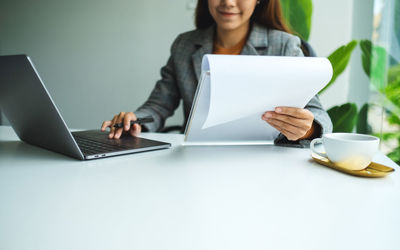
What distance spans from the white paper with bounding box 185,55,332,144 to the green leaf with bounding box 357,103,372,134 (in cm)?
159

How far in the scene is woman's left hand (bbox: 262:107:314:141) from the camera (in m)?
0.75

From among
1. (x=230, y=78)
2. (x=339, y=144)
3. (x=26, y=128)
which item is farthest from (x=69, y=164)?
(x=339, y=144)

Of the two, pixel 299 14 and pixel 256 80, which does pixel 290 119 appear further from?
pixel 299 14

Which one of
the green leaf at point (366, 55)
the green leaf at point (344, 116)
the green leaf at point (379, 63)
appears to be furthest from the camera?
the green leaf at point (379, 63)

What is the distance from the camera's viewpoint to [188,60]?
1358mm

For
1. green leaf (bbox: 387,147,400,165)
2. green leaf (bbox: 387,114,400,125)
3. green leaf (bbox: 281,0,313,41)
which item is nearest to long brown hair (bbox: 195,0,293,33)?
green leaf (bbox: 281,0,313,41)

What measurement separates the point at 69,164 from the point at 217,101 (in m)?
0.31

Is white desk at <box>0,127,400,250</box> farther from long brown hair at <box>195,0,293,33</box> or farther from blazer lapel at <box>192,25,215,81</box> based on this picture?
long brown hair at <box>195,0,293,33</box>

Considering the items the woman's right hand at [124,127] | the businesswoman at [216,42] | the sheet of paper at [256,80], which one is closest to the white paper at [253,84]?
the sheet of paper at [256,80]

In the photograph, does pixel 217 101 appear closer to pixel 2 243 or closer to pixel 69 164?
pixel 69 164

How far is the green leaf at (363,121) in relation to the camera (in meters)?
2.14

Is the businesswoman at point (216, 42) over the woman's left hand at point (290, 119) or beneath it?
over

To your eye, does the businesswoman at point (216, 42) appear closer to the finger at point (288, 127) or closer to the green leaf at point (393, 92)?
the finger at point (288, 127)

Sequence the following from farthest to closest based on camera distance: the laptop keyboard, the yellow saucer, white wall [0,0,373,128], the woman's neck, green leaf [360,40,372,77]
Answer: white wall [0,0,373,128] → green leaf [360,40,372,77] → the woman's neck → the laptop keyboard → the yellow saucer
